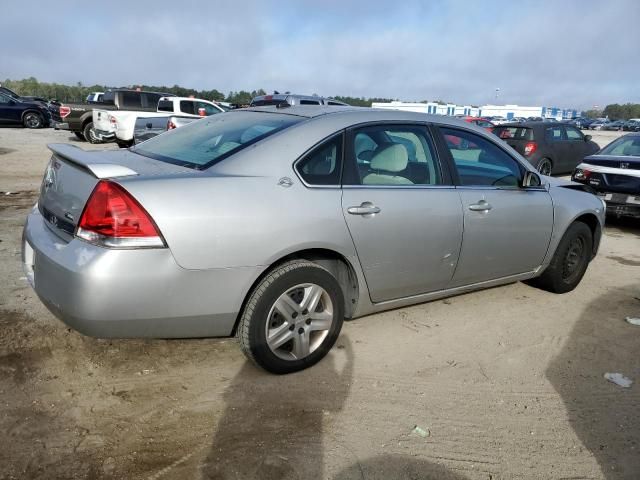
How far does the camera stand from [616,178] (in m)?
7.94

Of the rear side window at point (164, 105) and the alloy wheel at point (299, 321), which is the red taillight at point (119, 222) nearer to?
the alloy wheel at point (299, 321)

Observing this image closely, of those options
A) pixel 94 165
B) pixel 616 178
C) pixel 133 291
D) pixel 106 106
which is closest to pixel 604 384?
pixel 133 291

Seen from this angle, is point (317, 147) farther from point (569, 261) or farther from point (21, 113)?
point (21, 113)

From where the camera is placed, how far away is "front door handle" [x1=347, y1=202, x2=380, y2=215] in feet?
10.7

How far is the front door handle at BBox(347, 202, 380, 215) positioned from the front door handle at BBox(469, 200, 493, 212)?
913mm

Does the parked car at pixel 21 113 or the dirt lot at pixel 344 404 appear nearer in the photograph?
the dirt lot at pixel 344 404

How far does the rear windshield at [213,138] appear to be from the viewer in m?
3.20

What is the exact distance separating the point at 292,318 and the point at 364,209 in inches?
32.0

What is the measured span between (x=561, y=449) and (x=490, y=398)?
515 mm

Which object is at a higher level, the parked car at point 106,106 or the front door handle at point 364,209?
the parked car at point 106,106

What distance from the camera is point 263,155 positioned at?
306cm

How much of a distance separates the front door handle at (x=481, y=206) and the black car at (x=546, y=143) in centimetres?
1015

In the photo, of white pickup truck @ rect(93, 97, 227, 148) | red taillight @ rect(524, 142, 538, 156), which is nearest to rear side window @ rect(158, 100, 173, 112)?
white pickup truck @ rect(93, 97, 227, 148)

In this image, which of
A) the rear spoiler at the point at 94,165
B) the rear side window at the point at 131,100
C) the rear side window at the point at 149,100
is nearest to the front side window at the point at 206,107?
the rear side window at the point at 149,100
